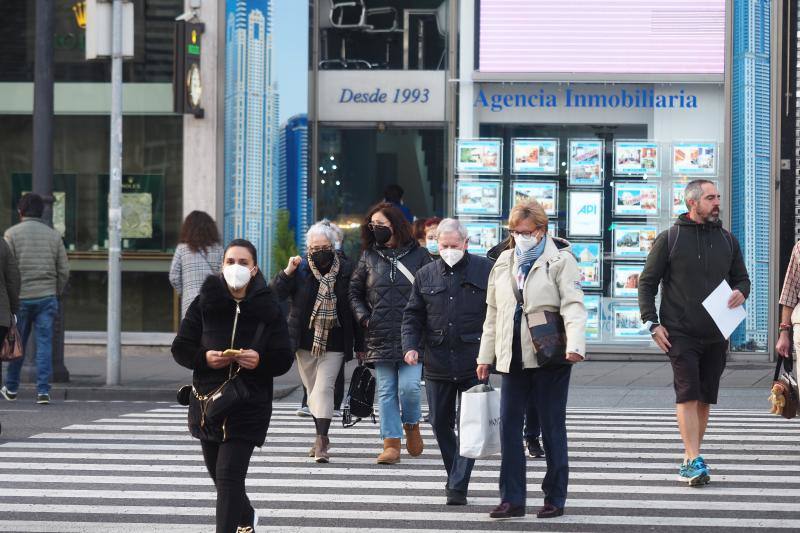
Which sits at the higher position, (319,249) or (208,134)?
(208,134)

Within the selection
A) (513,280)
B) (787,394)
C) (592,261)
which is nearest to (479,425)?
(513,280)

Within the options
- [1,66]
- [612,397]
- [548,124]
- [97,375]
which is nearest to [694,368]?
[612,397]

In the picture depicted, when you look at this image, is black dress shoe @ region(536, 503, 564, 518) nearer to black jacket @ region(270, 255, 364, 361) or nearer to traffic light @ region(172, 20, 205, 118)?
black jacket @ region(270, 255, 364, 361)

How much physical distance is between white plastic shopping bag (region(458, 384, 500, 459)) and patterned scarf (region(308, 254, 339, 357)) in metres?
2.69

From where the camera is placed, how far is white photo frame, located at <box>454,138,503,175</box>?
754 inches

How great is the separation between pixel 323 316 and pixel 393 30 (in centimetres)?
969

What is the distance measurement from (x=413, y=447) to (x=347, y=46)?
10213 mm

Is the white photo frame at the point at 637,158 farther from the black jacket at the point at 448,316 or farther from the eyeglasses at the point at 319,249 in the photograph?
the black jacket at the point at 448,316

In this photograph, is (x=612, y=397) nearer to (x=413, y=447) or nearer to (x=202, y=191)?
(x=413, y=447)

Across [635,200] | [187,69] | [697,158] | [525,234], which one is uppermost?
[187,69]

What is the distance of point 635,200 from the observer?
1909 centimetres

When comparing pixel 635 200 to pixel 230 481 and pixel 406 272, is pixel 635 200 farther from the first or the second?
pixel 230 481

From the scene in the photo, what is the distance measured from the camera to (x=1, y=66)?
65.4ft

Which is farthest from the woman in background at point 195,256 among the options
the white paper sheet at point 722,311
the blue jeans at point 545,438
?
the blue jeans at point 545,438
